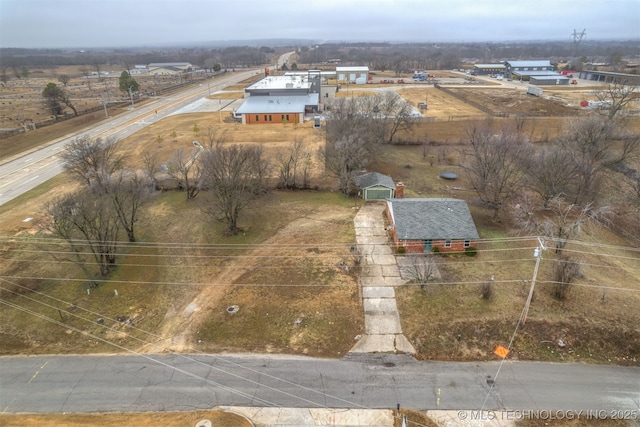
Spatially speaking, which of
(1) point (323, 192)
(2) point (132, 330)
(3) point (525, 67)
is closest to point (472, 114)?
(1) point (323, 192)

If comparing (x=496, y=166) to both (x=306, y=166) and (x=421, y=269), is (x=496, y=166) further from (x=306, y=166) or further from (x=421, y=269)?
(x=306, y=166)

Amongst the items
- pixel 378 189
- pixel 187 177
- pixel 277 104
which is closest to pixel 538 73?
pixel 277 104

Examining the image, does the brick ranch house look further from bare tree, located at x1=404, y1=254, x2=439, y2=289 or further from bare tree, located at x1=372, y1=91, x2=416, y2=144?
bare tree, located at x1=372, y1=91, x2=416, y2=144

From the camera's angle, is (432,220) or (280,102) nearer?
(432,220)

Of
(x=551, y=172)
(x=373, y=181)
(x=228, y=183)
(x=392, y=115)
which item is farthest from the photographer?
(x=392, y=115)

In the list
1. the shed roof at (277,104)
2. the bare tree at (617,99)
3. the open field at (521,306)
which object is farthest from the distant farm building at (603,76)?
the open field at (521,306)

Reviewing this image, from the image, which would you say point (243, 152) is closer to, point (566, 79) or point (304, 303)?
point (304, 303)

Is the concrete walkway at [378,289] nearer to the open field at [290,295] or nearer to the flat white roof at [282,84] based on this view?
the open field at [290,295]
